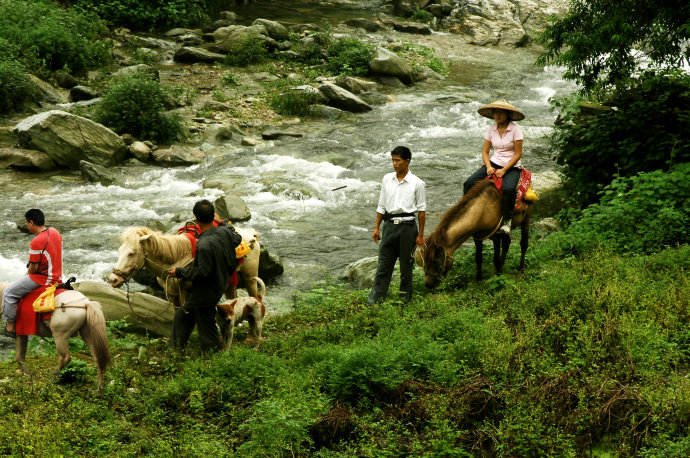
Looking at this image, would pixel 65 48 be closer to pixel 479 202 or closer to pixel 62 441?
pixel 479 202

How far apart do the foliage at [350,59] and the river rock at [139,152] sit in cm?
1106

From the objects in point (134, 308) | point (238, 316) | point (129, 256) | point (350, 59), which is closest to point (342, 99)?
point (350, 59)

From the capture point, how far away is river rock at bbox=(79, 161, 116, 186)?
Result: 16.8 metres

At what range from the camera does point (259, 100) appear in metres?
23.5

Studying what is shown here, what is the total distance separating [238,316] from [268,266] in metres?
3.98

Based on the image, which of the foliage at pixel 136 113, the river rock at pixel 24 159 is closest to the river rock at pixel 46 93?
the foliage at pixel 136 113

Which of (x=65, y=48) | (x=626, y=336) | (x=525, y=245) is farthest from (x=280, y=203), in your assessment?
(x=65, y=48)

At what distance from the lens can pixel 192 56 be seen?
87.6 feet

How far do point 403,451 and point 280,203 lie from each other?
1140 centimetres

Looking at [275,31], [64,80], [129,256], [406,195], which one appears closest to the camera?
[129,256]

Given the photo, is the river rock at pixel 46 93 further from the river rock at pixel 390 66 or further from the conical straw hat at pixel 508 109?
the conical straw hat at pixel 508 109

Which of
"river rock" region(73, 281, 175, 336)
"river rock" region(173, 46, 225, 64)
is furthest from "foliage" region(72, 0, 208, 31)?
"river rock" region(73, 281, 175, 336)

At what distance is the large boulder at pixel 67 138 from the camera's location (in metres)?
17.0

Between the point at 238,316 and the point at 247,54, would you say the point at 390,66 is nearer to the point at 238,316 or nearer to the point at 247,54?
the point at 247,54
